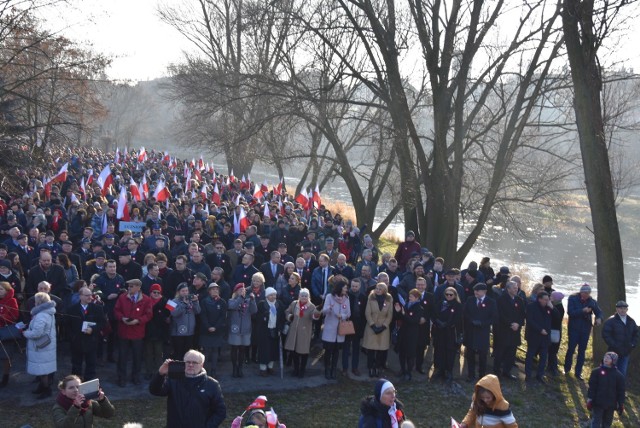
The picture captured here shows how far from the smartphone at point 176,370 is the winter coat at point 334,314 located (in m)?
4.44

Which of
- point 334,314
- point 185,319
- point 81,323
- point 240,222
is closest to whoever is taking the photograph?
point 81,323

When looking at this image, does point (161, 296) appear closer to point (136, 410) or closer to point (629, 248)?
point (136, 410)

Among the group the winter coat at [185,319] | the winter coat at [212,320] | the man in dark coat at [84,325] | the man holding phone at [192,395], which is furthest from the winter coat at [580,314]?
the man in dark coat at [84,325]

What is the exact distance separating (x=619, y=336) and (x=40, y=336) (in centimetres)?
867

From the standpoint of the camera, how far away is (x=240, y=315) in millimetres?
9773

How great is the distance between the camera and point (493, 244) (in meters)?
36.8

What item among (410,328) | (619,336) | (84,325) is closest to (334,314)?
(410,328)

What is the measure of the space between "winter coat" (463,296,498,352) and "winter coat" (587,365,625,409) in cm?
191

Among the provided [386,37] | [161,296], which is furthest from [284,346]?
[386,37]

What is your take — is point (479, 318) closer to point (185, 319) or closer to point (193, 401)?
point (185, 319)

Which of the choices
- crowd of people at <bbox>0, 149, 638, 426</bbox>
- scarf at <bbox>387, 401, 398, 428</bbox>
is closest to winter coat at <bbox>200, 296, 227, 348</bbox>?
crowd of people at <bbox>0, 149, 638, 426</bbox>

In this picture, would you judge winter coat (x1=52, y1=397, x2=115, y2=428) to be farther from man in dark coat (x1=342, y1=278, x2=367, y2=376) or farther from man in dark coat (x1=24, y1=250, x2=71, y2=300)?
man in dark coat (x1=342, y1=278, x2=367, y2=376)

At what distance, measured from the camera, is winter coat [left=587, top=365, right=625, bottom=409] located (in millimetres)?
8688

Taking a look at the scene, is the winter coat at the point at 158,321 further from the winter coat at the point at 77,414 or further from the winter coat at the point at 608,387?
the winter coat at the point at 608,387
